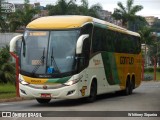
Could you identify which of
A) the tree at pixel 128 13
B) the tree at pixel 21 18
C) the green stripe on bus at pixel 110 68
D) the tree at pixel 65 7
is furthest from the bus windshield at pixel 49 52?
the tree at pixel 128 13

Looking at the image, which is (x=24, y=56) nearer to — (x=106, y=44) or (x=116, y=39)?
(x=106, y=44)

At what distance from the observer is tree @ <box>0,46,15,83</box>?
25.3 metres

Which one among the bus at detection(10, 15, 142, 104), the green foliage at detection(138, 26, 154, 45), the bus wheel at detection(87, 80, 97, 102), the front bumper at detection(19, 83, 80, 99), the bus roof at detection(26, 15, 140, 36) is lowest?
the green foliage at detection(138, 26, 154, 45)

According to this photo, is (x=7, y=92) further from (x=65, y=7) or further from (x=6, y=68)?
(x=65, y=7)

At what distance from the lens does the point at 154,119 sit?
13180 millimetres

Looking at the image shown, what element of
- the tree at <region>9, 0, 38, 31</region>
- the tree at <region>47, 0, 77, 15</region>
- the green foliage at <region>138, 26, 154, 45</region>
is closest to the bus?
the tree at <region>9, 0, 38, 31</region>

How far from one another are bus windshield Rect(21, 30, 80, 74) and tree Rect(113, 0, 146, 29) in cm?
6241

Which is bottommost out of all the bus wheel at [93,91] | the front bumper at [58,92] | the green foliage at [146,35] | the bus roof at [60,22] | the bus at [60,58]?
the green foliage at [146,35]

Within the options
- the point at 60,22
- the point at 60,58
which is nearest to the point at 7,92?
the point at 60,22

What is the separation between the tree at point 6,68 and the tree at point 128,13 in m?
55.3

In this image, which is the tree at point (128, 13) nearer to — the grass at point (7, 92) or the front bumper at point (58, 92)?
the grass at point (7, 92)

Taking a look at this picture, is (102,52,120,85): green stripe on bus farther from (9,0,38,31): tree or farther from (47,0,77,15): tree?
(47,0,77,15): tree

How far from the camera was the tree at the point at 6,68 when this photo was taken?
83.1ft

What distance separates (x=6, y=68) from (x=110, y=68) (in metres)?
6.24
